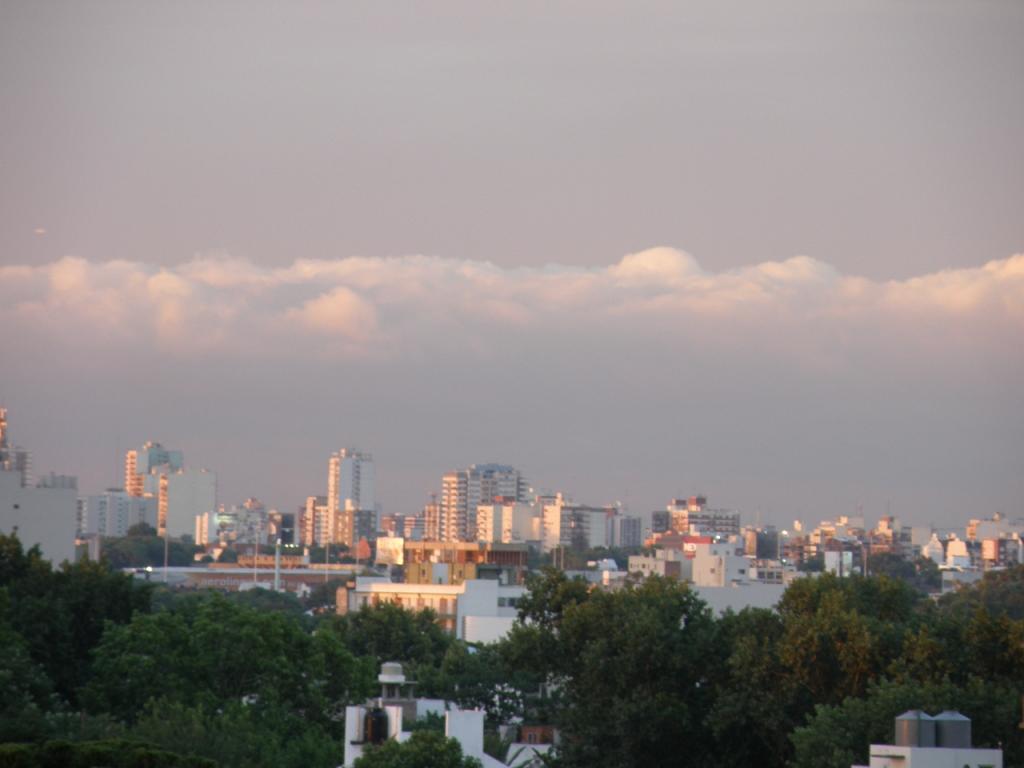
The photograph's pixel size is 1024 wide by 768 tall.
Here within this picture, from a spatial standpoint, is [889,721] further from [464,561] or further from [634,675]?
[464,561]

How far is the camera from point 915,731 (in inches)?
1417

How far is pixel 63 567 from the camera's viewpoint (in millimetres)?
58625

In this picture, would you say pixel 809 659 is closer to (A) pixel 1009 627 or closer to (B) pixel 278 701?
(A) pixel 1009 627

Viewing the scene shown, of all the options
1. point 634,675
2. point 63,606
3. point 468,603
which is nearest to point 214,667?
point 63,606

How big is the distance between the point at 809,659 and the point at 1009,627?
4.06m

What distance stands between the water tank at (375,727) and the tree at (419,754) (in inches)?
107

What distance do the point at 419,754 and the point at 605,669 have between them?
17364 millimetres

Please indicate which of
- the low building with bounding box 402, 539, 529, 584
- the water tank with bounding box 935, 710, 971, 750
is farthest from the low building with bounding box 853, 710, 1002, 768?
the low building with bounding box 402, 539, 529, 584

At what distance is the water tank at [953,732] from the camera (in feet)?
118

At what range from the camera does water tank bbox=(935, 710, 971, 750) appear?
35844 mm

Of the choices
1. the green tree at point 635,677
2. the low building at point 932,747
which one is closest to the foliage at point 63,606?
the green tree at point 635,677

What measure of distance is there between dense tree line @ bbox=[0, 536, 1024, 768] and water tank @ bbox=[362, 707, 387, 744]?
1.97m

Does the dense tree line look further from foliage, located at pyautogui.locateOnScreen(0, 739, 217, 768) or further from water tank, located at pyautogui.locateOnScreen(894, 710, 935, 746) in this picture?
foliage, located at pyautogui.locateOnScreen(0, 739, 217, 768)

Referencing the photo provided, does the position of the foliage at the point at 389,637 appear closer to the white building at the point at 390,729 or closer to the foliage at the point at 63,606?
the foliage at the point at 63,606
